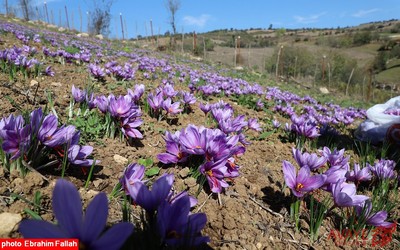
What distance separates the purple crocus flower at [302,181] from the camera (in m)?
1.33

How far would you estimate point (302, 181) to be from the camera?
4.51ft

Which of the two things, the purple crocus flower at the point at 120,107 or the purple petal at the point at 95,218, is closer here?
the purple petal at the point at 95,218

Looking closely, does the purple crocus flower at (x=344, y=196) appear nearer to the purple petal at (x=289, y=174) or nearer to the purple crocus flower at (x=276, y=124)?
the purple petal at (x=289, y=174)

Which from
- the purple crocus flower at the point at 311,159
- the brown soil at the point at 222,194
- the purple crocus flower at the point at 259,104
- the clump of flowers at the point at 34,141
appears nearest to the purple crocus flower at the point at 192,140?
the brown soil at the point at 222,194

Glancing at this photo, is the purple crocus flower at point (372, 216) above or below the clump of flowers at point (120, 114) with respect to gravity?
below

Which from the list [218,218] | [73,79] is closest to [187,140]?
[218,218]

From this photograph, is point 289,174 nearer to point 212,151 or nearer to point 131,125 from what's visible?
point 212,151

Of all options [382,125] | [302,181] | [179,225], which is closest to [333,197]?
[302,181]

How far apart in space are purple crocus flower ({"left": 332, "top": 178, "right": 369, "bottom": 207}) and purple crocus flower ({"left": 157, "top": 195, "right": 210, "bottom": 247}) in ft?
2.67

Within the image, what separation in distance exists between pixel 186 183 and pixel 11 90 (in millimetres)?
1946

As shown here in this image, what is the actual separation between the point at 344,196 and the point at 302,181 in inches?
8.0

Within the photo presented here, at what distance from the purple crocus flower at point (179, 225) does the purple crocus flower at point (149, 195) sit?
0.12ft

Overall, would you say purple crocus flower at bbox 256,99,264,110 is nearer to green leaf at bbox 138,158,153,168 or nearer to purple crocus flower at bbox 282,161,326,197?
green leaf at bbox 138,158,153,168

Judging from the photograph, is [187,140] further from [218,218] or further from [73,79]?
[73,79]
